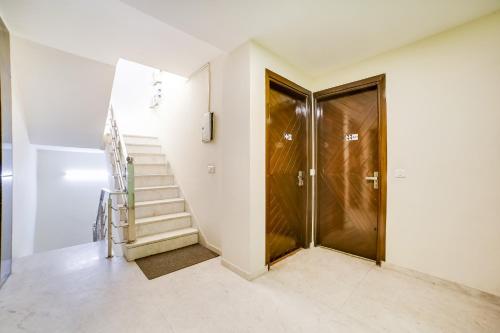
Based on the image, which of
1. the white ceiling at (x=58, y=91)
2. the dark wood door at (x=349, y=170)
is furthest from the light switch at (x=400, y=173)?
the white ceiling at (x=58, y=91)

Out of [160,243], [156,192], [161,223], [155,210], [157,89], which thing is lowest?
[160,243]

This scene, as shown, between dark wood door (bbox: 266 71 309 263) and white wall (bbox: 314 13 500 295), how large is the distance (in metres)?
1.06

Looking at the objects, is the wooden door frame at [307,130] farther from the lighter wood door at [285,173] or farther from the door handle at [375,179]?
the door handle at [375,179]

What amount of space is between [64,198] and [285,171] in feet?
21.3

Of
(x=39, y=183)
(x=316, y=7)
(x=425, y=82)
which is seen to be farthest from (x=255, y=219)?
(x=39, y=183)

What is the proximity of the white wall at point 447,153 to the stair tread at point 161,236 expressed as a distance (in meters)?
2.75

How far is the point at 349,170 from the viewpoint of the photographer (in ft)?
9.39

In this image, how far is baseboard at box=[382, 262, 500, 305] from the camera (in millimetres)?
1893

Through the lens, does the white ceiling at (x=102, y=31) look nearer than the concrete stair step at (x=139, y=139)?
Yes

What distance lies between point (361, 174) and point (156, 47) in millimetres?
3087

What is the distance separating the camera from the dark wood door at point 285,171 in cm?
261

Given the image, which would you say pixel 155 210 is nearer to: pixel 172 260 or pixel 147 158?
pixel 172 260

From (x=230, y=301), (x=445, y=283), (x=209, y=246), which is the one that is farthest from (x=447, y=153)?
(x=209, y=246)

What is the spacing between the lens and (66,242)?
5957 mm
